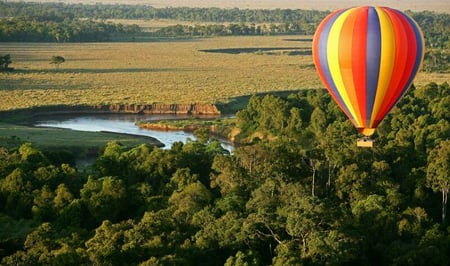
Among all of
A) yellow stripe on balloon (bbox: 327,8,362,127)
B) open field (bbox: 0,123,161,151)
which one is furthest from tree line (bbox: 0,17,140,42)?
yellow stripe on balloon (bbox: 327,8,362,127)

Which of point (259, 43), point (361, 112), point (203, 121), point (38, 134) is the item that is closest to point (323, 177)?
point (361, 112)

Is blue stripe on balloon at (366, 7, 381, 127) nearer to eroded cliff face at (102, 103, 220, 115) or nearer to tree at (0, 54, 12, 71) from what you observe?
eroded cliff face at (102, 103, 220, 115)

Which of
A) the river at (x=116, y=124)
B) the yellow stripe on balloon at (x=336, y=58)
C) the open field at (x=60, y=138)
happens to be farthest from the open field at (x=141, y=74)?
the yellow stripe on balloon at (x=336, y=58)

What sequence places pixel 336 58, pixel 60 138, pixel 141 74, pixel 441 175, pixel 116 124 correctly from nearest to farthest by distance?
pixel 336 58 → pixel 441 175 → pixel 60 138 → pixel 116 124 → pixel 141 74

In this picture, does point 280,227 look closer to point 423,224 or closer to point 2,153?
point 423,224

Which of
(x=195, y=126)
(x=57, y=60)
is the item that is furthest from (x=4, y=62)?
(x=195, y=126)

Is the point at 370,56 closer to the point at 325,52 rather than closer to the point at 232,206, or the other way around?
the point at 325,52
